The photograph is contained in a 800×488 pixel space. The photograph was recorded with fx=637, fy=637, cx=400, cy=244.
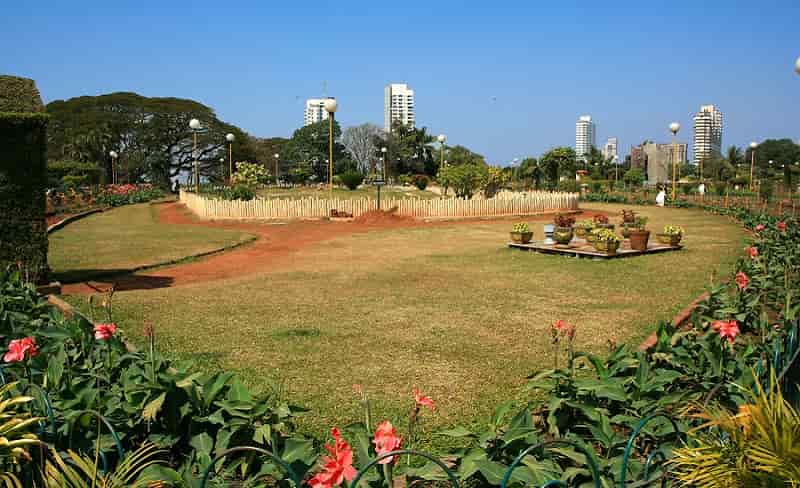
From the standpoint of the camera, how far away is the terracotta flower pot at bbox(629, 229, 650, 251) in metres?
14.2

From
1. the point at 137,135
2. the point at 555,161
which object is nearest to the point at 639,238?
the point at 555,161

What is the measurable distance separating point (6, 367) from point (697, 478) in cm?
378

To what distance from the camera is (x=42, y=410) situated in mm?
3150

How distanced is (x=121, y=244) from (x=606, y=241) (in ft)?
40.4

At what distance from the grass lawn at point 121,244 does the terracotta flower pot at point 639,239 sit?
10.1 meters

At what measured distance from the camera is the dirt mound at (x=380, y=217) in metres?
23.8

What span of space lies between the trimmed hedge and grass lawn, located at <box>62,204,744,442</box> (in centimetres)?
→ 154

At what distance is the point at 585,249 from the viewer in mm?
14273

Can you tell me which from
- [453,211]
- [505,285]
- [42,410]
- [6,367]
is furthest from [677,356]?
[453,211]

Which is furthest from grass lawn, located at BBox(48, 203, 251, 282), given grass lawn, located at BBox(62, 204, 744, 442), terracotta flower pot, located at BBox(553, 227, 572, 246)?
terracotta flower pot, located at BBox(553, 227, 572, 246)

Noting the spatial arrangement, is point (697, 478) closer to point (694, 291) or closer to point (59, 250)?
point (694, 291)

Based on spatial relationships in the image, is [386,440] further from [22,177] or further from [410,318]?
[22,177]

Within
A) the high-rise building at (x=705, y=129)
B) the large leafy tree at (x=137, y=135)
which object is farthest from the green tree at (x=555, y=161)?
the high-rise building at (x=705, y=129)

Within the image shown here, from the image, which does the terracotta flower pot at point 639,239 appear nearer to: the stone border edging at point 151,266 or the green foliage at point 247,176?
the stone border edging at point 151,266
